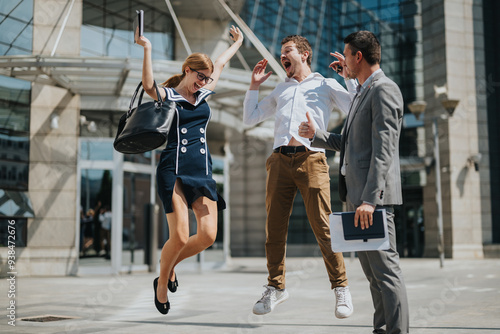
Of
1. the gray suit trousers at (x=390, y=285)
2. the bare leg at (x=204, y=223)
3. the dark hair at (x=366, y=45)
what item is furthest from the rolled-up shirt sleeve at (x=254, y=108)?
the gray suit trousers at (x=390, y=285)

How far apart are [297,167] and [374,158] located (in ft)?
2.99

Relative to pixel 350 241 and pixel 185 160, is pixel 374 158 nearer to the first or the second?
pixel 350 241

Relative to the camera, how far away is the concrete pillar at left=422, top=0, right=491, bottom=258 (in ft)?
82.8

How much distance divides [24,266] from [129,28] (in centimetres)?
660

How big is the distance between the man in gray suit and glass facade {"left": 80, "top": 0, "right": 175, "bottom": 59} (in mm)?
12068

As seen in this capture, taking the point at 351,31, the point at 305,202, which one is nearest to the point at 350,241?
the point at 305,202

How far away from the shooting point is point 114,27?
15.5 meters

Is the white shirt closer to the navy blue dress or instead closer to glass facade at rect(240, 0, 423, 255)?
the navy blue dress

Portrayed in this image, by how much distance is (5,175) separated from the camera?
14.1 metres

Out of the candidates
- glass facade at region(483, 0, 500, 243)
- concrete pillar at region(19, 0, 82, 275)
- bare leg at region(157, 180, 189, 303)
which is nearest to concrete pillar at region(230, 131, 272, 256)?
glass facade at region(483, 0, 500, 243)

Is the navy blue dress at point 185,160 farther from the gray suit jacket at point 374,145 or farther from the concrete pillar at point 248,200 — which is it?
the concrete pillar at point 248,200

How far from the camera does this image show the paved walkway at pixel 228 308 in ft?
19.3

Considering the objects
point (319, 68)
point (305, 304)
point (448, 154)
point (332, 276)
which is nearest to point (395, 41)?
point (319, 68)

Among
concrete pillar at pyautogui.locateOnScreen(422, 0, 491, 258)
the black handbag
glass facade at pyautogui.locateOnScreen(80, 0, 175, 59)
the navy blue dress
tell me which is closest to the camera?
the black handbag
